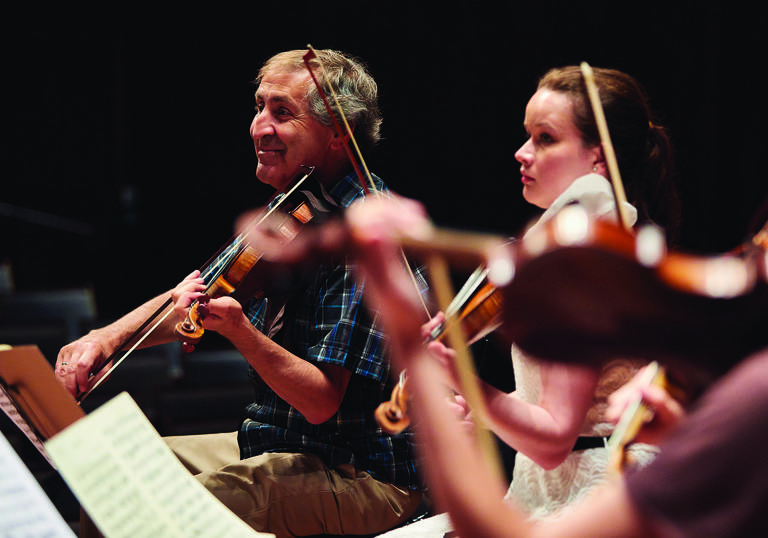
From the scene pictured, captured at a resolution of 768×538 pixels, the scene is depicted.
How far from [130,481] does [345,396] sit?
2.27 feet

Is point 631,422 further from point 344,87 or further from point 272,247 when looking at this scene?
point 344,87

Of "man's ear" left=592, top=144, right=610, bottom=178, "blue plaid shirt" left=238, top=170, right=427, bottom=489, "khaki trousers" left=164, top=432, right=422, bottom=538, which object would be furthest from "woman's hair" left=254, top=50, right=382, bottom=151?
"khaki trousers" left=164, top=432, right=422, bottom=538

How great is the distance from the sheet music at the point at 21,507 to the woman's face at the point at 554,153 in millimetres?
925

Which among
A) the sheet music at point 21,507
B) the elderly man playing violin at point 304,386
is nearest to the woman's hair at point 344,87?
the elderly man playing violin at point 304,386

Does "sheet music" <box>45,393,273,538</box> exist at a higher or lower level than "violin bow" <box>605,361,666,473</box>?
higher

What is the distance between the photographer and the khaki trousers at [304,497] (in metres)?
1.61

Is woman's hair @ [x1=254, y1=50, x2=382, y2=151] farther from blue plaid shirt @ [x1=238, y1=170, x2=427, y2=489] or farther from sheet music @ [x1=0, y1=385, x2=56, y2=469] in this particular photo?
sheet music @ [x1=0, y1=385, x2=56, y2=469]

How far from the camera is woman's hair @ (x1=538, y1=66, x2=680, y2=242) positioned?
1467 mm

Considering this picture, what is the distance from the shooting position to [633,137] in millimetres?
1500

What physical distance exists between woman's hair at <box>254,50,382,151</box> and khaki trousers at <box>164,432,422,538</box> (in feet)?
2.47

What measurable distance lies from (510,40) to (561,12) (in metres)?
0.33

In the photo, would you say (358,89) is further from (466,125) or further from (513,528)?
(466,125)

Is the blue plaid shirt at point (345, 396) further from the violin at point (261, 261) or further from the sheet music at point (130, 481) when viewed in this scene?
the sheet music at point (130, 481)

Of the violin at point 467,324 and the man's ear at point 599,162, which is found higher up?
the man's ear at point 599,162
